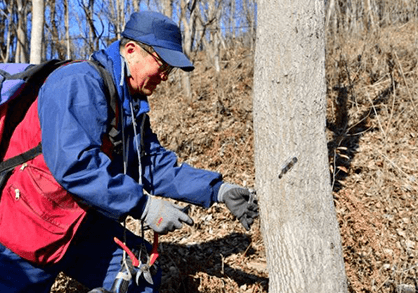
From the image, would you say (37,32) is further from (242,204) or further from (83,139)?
(242,204)

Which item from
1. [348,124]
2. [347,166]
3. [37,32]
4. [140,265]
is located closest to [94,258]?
[140,265]

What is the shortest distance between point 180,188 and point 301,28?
128 centimetres

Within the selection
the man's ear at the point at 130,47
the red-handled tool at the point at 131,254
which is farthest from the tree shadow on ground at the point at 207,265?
the man's ear at the point at 130,47

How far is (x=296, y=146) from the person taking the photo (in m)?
2.43

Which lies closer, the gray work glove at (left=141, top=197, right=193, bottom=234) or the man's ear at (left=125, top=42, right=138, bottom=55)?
the gray work glove at (left=141, top=197, right=193, bottom=234)

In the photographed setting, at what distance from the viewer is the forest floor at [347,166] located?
144 inches

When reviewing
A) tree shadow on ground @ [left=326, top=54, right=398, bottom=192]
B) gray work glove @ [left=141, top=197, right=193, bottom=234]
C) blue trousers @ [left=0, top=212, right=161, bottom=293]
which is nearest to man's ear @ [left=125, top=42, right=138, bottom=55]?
gray work glove @ [left=141, top=197, right=193, bottom=234]

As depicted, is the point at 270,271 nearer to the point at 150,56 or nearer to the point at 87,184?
the point at 87,184

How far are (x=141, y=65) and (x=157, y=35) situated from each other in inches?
8.0

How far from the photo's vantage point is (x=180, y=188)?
2.82 metres

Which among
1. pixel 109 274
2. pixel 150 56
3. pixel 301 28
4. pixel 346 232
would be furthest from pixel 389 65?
pixel 109 274

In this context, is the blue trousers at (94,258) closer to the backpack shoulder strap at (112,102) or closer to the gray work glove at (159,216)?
the gray work glove at (159,216)

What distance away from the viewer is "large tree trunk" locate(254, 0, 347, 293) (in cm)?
240

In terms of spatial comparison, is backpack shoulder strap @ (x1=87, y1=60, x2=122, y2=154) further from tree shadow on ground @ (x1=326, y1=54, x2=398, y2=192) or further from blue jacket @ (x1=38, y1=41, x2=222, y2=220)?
tree shadow on ground @ (x1=326, y1=54, x2=398, y2=192)
